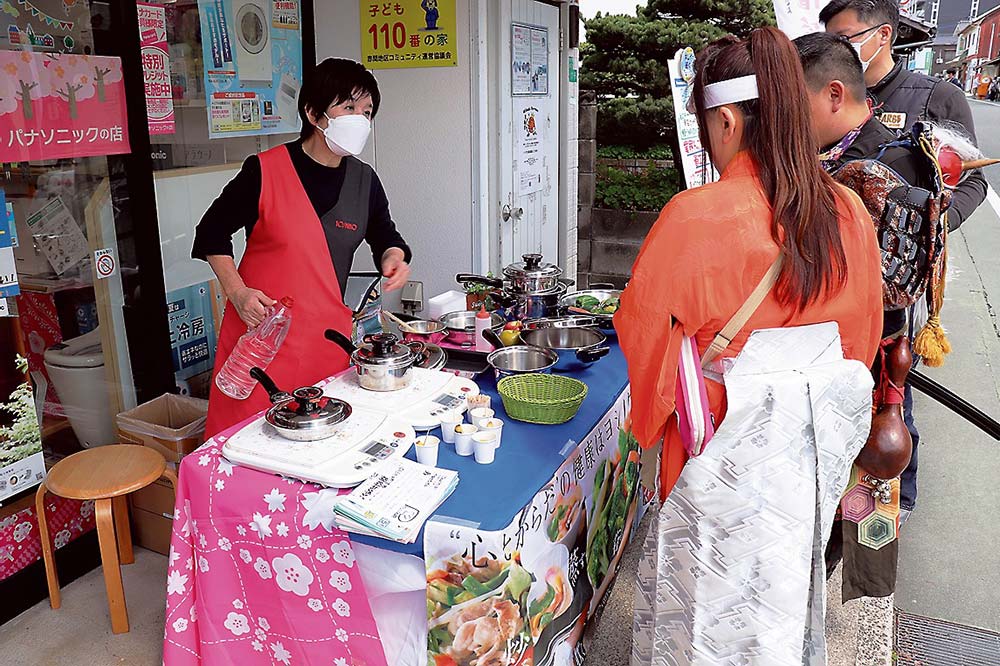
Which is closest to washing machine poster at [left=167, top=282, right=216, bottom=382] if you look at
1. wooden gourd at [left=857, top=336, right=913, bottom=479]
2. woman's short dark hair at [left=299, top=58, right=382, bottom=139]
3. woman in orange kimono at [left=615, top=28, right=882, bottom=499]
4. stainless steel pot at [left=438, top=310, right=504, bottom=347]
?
stainless steel pot at [left=438, top=310, right=504, bottom=347]

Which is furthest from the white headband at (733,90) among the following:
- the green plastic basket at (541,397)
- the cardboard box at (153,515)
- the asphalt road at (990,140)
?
the asphalt road at (990,140)

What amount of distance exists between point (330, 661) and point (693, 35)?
816 cm

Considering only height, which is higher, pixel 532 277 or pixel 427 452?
pixel 532 277

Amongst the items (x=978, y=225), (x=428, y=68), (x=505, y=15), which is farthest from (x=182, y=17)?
(x=978, y=225)

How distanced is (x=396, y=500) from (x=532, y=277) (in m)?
1.86

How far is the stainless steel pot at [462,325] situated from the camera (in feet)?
11.3

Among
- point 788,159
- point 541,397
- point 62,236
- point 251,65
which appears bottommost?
point 541,397

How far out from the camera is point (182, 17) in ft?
13.0

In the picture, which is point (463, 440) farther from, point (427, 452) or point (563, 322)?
point (563, 322)

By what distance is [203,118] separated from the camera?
13.6ft

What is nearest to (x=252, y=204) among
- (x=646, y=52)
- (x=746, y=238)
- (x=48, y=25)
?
(x=48, y=25)

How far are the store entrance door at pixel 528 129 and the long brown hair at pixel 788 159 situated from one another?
324cm

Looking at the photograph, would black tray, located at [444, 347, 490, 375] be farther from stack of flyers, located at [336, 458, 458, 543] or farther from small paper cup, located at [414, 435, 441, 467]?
stack of flyers, located at [336, 458, 458, 543]

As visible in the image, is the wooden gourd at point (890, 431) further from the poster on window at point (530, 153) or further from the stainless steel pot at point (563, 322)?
the poster on window at point (530, 153)
